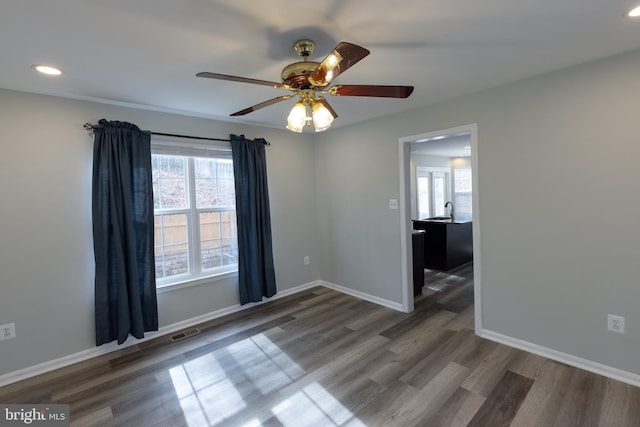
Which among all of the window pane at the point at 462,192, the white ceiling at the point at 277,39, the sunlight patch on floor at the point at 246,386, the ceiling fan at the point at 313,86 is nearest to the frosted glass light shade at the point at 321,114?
the ceiling fan at the point at 313,86

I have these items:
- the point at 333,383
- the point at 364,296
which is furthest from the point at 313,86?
the point at 364,296

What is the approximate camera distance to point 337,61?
1.44 meters

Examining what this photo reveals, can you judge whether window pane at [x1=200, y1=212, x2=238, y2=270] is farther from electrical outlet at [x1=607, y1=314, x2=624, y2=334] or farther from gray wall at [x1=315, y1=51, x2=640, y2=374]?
electrical outlet at [x1=607, y1=314, x2=624, y2=334]

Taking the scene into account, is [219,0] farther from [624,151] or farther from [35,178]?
[624,151]

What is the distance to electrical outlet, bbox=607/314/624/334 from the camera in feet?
7.35

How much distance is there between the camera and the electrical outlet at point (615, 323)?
2240 millimetres

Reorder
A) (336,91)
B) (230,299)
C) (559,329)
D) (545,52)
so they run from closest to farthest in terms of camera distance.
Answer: (336,91)
(545,52)
(559,329)
(230,299)

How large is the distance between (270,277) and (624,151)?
3.58 m

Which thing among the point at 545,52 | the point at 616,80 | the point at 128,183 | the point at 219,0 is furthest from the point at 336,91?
the point at 128,183

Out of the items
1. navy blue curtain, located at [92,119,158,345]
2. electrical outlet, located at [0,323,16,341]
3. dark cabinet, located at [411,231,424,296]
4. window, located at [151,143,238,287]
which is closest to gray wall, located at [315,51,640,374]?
dark cabinet, located at [411,231,424,296]

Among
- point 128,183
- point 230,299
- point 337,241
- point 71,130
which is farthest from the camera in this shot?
point 337,241

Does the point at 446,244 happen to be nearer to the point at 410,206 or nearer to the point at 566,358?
the point at 410,206

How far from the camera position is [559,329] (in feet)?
8.26
